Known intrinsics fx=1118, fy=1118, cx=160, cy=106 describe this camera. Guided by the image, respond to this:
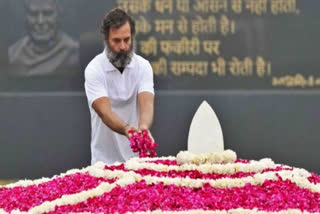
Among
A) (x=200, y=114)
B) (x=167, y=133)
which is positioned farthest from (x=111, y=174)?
(x=167, y=133)

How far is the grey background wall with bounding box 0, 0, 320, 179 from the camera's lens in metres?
11.7

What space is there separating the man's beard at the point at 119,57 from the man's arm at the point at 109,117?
237 millimetres

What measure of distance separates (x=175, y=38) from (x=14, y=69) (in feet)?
5.81

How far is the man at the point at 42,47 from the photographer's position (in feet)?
39.0

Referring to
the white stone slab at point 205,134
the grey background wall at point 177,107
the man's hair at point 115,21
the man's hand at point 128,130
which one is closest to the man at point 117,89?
the man's hair at point 115,21

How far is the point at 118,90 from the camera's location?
7.21 metres

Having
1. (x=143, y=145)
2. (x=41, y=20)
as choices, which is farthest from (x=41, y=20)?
(x=143, y=145)

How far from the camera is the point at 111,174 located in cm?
568

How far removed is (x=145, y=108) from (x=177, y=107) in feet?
15.3

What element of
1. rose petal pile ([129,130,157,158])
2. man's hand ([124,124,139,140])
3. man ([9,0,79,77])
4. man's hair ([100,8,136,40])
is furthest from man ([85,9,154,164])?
man ([9,0,79,77])

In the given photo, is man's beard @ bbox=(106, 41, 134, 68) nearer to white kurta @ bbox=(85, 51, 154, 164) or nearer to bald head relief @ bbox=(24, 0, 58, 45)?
white kurta @ bbox=(85, 51, 154, 164)

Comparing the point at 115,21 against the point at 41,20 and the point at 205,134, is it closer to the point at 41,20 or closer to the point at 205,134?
the point at 205,134

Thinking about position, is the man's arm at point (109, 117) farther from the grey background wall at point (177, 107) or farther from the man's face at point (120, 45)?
the grey background wall at point (177, 107)

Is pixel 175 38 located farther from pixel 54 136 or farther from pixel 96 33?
pixel 54 136
